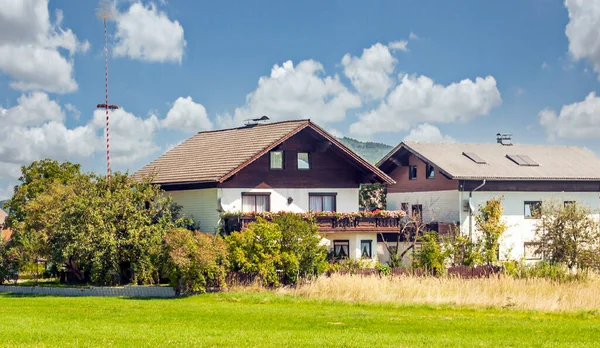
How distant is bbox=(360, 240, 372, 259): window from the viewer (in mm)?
44475

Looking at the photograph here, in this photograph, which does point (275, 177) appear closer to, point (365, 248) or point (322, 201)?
point (322, 201)

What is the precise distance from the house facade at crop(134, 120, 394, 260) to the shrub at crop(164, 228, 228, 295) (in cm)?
700

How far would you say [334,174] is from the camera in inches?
1811

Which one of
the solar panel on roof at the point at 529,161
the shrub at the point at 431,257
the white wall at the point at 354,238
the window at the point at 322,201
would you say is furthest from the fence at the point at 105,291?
the solar panel on roof at the point at 529,161

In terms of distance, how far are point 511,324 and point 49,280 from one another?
30.5m

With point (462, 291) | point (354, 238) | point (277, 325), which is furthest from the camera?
point (354, 238)

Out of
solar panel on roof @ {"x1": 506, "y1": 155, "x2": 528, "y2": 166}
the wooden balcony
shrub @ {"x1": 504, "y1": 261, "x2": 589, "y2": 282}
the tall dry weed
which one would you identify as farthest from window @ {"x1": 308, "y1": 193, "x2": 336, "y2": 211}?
solar panel on roof @ {"x1": 506, "y1": 155, "x2": 528, "y2": 166}

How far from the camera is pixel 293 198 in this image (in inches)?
1759

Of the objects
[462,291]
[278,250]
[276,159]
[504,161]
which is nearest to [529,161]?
[504,161]

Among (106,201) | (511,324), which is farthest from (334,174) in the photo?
(511,324)

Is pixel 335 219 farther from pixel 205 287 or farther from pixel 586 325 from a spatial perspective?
pixel 586 325

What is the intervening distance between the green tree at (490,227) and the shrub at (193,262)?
48.6 feet

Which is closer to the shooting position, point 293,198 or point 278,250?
point 278,250

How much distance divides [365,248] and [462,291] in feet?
45.8
